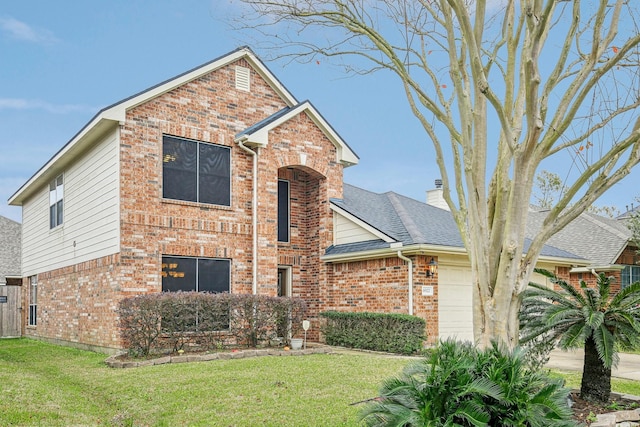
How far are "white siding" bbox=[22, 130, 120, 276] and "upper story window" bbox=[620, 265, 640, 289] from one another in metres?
17.8

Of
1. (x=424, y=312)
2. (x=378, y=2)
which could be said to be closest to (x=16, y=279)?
(x=424, y=312)

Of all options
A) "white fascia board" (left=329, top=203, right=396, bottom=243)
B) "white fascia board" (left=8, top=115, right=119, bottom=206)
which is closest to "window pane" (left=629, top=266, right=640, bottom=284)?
"white fascia board" (left=329, top=203, right=396, bottom=243)

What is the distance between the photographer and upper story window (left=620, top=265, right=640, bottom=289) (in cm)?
2147

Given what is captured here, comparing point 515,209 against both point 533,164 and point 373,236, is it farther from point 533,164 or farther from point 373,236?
point 373,236

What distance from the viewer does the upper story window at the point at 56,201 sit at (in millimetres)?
18016

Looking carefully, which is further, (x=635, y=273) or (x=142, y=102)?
(x=635, y=273)

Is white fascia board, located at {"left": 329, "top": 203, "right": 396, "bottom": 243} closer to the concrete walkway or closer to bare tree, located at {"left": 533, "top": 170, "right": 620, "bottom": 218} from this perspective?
the concrete walkway

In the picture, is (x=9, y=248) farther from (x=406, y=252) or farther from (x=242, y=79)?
(x=406, y=252)

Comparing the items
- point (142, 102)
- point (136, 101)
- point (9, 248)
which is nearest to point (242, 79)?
point (142, 102)

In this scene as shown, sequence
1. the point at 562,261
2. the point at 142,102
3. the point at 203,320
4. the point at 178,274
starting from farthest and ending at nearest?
1. the point at 562,261
2. the point at 178,274
3. the point at 142,102
4. the point at 203,320

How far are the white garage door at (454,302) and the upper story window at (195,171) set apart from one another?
Answer: 587 cm

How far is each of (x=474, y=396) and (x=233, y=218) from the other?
1138 centimetres

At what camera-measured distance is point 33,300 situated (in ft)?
71.4

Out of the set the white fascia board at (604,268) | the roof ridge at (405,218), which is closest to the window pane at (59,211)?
the roof ridge at (405,218)
